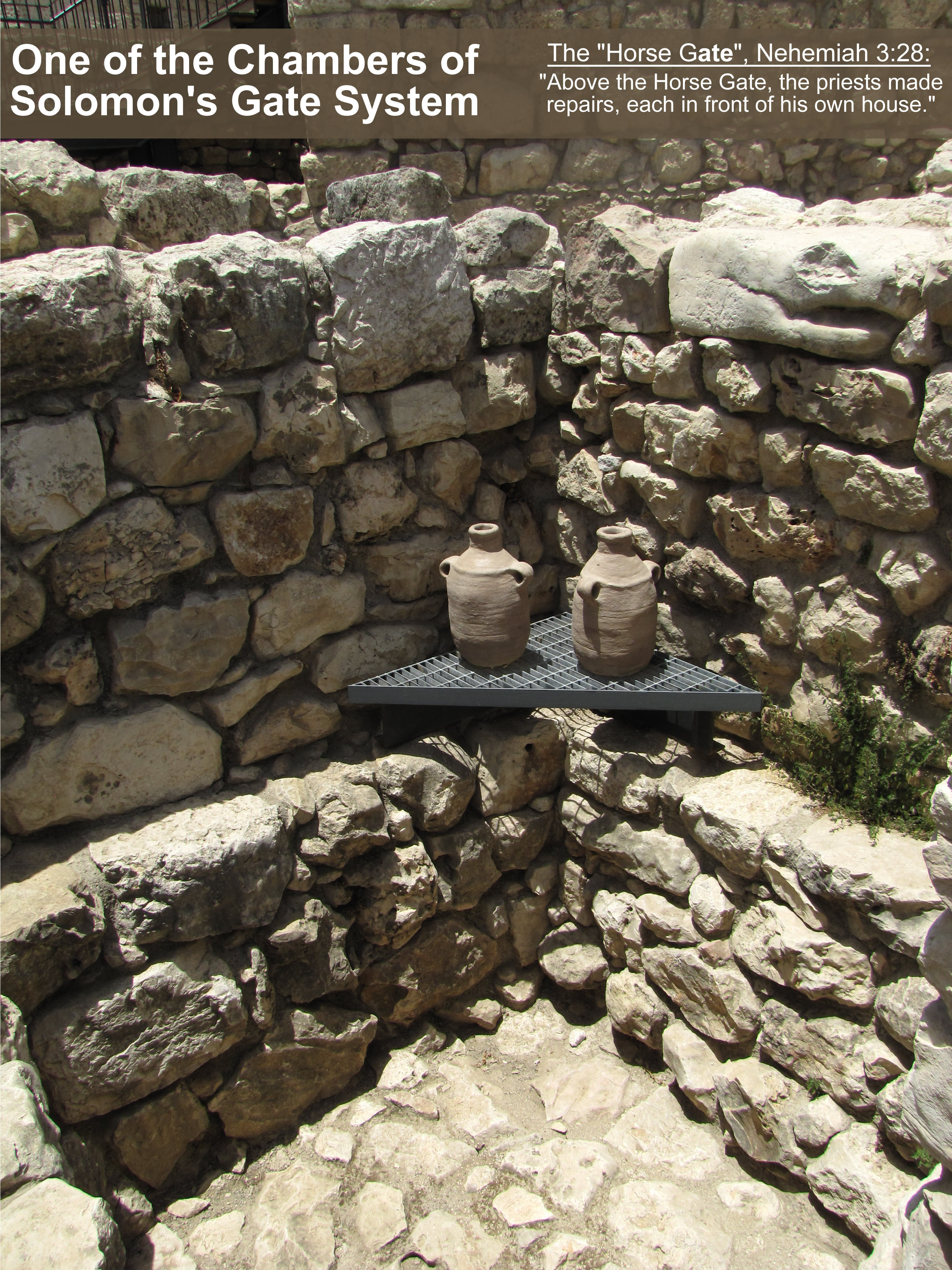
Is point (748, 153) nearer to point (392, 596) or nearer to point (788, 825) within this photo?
point (392, 596)

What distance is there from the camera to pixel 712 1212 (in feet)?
8.69

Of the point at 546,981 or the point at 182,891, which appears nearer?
the point at 182,891

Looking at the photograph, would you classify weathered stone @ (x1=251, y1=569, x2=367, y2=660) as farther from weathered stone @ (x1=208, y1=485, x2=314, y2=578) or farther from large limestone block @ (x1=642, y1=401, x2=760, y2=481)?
large limestone block @ (x1=642, y1=401, x2=760, y2=481)

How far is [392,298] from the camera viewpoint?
10.4ft

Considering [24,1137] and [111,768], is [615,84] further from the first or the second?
[24,1137]

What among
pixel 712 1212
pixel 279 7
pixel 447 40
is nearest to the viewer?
pixel 712 1212

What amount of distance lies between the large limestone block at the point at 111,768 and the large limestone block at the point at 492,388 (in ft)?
5.27

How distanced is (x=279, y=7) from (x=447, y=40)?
3.02 meters

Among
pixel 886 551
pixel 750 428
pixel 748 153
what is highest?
pixel 748 153

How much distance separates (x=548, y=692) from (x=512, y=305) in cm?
157

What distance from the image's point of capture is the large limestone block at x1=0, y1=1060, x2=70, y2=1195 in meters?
1.97

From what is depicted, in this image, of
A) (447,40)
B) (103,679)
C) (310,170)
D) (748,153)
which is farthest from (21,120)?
(103,679)

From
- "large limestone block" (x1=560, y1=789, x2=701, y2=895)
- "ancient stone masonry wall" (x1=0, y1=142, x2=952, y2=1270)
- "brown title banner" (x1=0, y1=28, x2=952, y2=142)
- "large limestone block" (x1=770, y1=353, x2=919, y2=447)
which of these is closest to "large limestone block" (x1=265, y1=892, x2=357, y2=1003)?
"ancient stone masonry wall" (x1=0, y1=142, x2=952, y2=1270)

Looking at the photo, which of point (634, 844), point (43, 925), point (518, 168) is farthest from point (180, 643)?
point (518, 168)
